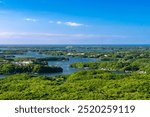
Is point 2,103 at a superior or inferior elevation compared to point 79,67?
superior

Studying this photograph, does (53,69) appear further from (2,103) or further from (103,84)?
(2,103)

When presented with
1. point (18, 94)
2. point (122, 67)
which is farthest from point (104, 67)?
point (18, 94)

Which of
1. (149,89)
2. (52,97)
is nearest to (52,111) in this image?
(52,97)

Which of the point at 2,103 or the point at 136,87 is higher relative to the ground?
the point at 2,103

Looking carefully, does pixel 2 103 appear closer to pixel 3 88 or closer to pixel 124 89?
pixel 124 89

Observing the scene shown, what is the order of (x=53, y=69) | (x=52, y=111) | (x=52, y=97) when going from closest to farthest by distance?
(x=52, y=111), (x=52, y=97), (x=53, y=69)

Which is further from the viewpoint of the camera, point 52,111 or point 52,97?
point 52,97

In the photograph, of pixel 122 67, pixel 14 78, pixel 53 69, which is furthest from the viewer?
pixel 122 67

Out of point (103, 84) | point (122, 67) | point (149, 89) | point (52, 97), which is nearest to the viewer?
point (52, 97)

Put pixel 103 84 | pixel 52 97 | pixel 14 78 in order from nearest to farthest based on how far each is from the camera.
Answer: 1. pixel 52 97
2. pixel 103 84
3. pixel 14 78
